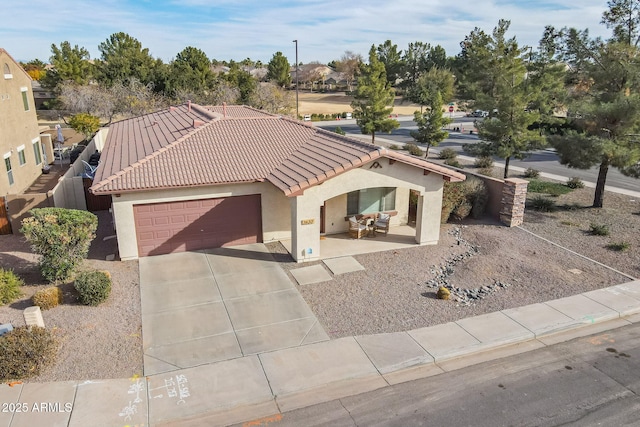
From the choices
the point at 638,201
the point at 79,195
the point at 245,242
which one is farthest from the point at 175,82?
the point at 638,201

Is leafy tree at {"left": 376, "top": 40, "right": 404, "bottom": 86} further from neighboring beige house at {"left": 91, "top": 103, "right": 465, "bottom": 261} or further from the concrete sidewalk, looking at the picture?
the concrete sidewalk

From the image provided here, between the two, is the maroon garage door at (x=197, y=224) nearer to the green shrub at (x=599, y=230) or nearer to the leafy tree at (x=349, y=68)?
Result: the green shrub at (x=599, y=230)

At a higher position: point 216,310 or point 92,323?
point 92,323

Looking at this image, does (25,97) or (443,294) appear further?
(25,97)

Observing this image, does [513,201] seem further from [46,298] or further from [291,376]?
[46,298]

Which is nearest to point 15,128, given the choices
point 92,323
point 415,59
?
point 92,323

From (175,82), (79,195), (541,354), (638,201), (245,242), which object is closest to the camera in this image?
(541,354)

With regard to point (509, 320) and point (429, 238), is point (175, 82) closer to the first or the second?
point (429, 238)
